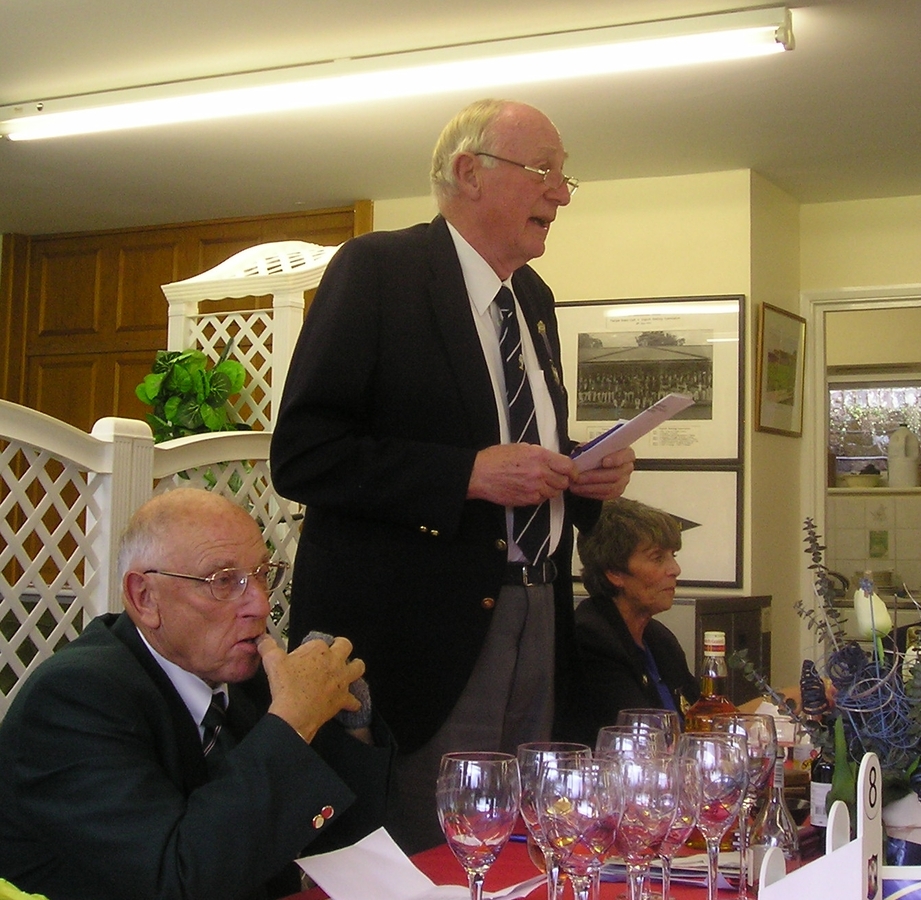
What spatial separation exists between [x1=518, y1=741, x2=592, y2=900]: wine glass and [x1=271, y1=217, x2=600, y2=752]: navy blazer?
2.41ft

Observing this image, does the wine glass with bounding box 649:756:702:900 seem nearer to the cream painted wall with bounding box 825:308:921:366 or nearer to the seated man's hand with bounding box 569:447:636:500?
the seated man's hand with bounding box 569:447:636:500

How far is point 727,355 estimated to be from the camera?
16.0 ft

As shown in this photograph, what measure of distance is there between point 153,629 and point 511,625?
0.60m

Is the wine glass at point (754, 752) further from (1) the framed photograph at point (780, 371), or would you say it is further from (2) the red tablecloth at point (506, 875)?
(1) the framed photograph at point (780, 371)

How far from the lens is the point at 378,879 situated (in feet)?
3.95

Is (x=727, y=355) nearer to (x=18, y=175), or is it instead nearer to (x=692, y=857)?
(x=18, y=175)

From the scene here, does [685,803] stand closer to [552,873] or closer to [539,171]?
[552,873]

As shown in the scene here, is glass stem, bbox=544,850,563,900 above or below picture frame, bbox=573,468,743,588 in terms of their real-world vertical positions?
below

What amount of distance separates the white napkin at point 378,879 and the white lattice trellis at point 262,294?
3.47 metres

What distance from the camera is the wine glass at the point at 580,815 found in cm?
105

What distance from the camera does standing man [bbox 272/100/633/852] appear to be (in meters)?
1.83

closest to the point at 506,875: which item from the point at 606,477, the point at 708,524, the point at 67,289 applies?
the point at 606,477

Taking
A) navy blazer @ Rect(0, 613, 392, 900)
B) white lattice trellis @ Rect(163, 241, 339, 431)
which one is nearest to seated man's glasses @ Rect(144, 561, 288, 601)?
navy blazer @ Rect(0, 613, 392, 900)

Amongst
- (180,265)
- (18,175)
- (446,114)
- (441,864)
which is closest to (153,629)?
(441,864)
